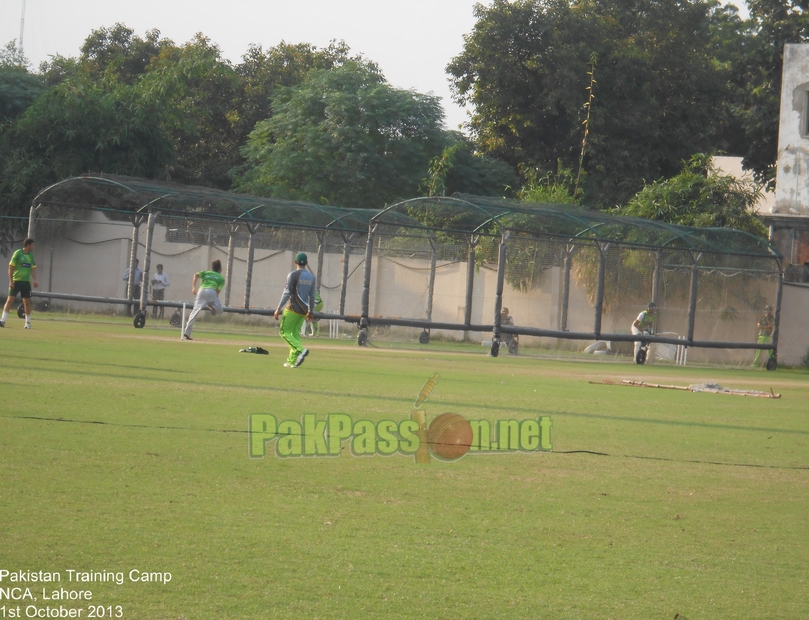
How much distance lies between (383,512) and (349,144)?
33648mm

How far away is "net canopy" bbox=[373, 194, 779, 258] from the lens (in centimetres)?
2325

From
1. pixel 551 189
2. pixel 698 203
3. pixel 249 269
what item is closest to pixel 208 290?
pixel 249 269

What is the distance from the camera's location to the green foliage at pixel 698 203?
98.4 feet

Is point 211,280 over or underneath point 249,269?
underneath

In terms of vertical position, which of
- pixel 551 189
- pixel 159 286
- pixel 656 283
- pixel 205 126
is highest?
pixel 205 126

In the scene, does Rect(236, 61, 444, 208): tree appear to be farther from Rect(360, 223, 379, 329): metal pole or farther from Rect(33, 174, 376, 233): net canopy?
Rect(360, 223, 379, 329): metal pole

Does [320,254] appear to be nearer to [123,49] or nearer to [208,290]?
[208,290]

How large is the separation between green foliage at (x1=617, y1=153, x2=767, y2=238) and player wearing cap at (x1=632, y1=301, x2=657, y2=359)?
6.69 metres

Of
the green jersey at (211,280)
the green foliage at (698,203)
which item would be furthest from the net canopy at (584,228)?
the green jersey at (211,280)

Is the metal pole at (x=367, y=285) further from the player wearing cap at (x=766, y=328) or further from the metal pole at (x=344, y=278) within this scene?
the player wearing cap at (x=766, y=328)

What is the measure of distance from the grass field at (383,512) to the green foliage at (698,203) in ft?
61.7

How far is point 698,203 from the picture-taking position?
30.5 metres

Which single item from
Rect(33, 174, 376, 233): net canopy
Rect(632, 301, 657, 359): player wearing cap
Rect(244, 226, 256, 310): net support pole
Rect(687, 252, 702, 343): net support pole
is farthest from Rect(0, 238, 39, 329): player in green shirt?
Rect(687, 252, 702, 343): net support pole

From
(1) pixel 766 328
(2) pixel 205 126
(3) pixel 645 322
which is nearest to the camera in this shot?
(3) pixel 645 322
